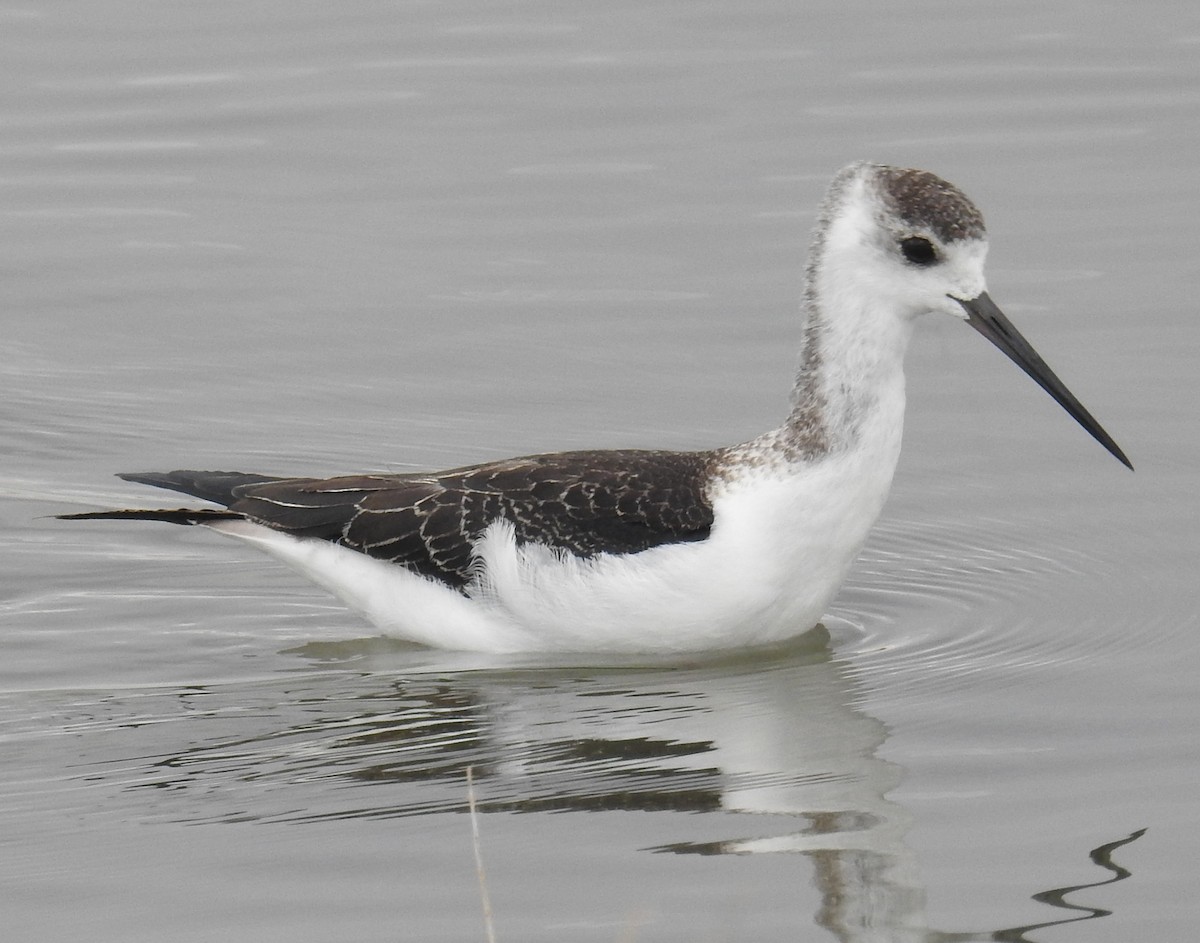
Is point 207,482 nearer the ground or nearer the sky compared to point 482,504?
nearer the sky

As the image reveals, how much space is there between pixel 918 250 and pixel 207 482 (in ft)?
11.0

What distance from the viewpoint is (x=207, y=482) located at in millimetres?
10344

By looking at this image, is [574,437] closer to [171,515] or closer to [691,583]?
[171,515]

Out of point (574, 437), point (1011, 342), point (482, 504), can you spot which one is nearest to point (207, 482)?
point (482, 504)

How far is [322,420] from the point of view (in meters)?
12.5

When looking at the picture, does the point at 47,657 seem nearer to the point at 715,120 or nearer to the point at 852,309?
the point at 852,309

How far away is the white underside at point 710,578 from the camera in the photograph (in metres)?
9.43

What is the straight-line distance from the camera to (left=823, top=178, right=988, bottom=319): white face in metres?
9.33

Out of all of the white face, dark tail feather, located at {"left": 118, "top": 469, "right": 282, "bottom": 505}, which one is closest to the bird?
the white face

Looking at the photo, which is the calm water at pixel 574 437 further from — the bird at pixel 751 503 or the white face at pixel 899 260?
the white face at pixel 899 260

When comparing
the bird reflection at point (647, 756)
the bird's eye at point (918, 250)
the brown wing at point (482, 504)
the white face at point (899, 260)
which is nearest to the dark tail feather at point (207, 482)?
the brown wing at point (482, 504)

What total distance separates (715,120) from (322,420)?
472 cm

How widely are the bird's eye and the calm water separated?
1689mm

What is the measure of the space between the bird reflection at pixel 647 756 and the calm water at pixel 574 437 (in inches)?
1.0
